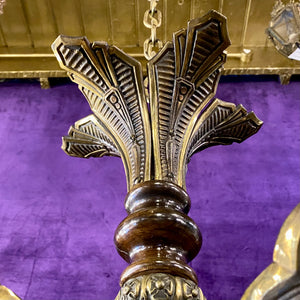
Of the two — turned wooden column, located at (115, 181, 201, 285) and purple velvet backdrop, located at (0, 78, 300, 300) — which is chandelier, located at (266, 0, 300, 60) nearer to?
purple velvet backdrop, located at (0, 78, 300, 300)

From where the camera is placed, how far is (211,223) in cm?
166

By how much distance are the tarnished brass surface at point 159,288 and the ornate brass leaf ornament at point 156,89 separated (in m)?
0.30

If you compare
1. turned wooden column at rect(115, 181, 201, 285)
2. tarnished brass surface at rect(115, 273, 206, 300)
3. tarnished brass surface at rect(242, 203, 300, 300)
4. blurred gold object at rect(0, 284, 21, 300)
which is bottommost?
tarnished brass surface at rect(242, 203, 300, 300)

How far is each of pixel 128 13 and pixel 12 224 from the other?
128cm

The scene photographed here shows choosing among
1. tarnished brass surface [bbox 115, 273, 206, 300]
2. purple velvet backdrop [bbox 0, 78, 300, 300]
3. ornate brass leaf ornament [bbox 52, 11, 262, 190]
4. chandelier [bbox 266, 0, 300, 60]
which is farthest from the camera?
chandelier [bbox 266, 0, 300, 60]

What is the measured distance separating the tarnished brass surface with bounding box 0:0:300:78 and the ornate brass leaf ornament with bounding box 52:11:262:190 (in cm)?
118

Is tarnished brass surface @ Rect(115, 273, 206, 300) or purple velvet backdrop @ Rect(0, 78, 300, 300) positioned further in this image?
purple velvet backdrop @ Rect(0, 78, 300, 300)

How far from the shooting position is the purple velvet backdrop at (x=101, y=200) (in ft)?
4.96

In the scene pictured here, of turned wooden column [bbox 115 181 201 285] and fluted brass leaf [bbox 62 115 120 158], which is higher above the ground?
fluted brass leaf [bbox 62 115 120 158]

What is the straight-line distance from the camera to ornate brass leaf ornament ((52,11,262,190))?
97cm

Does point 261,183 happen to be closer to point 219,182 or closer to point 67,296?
point 219,182

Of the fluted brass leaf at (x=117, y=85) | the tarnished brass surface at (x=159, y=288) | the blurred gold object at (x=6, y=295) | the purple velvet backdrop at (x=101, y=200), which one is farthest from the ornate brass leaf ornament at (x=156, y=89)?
the purple velvet backdrop at (x=101, y=200)

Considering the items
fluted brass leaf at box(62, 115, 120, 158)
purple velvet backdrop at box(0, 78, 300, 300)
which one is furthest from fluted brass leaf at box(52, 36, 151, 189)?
purple velvet backdrop at box(0, 78, 300, 300)

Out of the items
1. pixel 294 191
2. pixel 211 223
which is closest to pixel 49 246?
pixel 211 223
